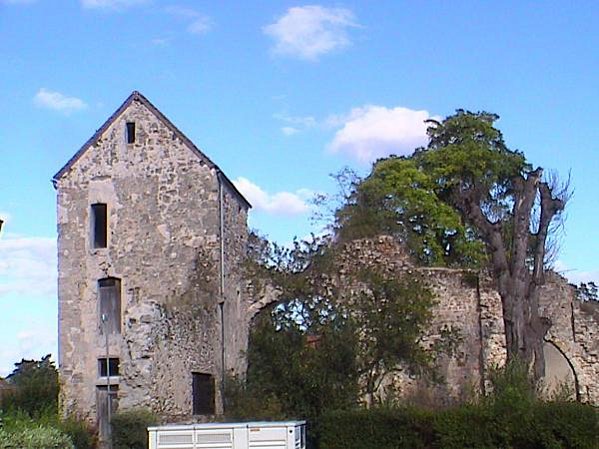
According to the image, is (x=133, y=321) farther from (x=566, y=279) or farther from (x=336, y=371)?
(x=566, y=279)

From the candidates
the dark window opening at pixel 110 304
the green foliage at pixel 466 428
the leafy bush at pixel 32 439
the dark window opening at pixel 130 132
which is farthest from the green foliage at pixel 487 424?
the dark window opening at pixel 130 132

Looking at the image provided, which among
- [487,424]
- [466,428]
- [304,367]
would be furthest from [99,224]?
[487,424]

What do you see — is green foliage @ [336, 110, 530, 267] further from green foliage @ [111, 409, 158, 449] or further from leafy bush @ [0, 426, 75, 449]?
leafy bush @ [0, 426, 75, 449]

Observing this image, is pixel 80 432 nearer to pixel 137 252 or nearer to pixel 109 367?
pixel 109 367

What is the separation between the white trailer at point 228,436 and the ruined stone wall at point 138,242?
692 cm

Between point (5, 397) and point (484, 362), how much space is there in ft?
54.1

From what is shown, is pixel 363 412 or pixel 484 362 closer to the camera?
pixel 363 412

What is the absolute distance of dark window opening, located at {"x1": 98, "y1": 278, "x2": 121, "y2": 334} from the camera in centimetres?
3027

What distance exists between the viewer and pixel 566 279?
35656 millimetres

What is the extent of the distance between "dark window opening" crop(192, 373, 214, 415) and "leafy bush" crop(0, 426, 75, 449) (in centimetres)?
905

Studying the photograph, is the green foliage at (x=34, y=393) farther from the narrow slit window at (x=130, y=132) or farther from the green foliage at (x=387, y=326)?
the green foliage at (x=387, y=326)

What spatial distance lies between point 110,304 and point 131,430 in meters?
5.80

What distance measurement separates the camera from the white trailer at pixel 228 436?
71.5ft

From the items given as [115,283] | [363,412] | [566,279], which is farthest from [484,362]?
[115,283]
